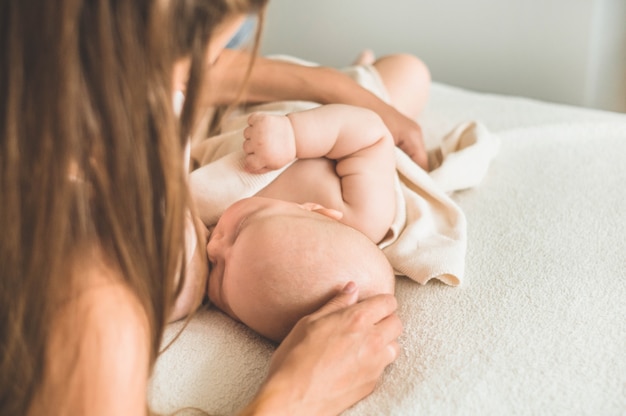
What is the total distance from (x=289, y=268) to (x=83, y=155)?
308 mm

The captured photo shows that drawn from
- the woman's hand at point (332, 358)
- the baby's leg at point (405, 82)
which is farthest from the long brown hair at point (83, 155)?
the baby's leg at point (405, 82)

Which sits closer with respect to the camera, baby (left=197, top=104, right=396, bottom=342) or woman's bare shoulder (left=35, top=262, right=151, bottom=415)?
woman's bare shoulder (left=35, top=262, right=151, bottom=415)

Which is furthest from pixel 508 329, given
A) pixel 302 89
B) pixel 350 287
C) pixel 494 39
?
pixel 494 39

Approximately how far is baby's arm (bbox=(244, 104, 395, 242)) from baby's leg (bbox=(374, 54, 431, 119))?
1.11ft

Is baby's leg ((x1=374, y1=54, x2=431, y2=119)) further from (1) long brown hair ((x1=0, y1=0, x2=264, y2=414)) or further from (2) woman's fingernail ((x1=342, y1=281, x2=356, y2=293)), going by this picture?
(1) long brown hair ((x1=0, y1=0, x2=264, y2=414))

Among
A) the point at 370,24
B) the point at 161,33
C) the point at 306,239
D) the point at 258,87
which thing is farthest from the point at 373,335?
the point at 370,24

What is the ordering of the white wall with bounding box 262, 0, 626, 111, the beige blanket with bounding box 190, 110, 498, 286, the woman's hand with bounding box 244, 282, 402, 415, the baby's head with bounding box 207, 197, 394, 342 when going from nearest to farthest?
the woman's hand with bounding box 244, 282, 402, 415 → the baby's head with bounding box 207, 197, 394, 342 → the beige blanket with bounding box 190, 110, 498, 286 → the white wall with bounding box 262, 0, 626, 111

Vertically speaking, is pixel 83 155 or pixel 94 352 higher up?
pixel 83 155

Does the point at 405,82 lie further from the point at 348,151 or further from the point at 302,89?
the point at 348,151

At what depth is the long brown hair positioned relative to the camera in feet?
1.60

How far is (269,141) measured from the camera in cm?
85

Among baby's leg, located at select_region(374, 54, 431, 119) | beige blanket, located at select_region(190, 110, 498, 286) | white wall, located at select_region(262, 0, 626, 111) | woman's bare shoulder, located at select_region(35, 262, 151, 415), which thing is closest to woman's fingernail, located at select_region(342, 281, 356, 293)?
beige blanket, located at select_region(190, 110, 498, 286)

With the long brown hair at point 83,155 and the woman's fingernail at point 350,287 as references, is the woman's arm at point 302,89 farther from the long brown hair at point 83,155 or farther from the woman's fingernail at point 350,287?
the long brown hair at point 83,155

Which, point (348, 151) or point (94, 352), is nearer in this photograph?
point (94, 352)
